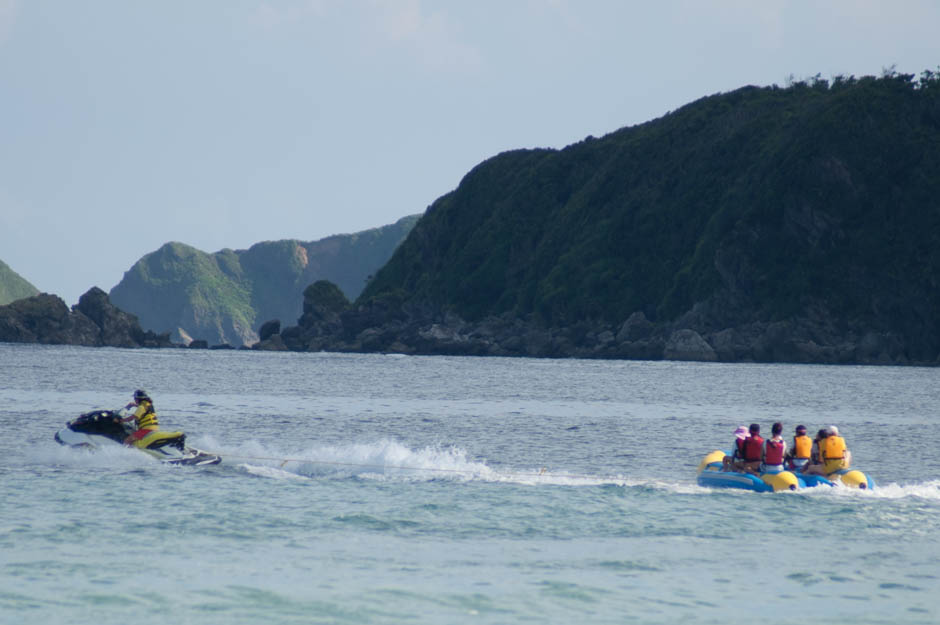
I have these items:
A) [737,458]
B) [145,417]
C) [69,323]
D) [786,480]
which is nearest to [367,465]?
[145,417]

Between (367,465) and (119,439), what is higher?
(119,439)

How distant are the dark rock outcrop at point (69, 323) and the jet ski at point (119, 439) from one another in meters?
153

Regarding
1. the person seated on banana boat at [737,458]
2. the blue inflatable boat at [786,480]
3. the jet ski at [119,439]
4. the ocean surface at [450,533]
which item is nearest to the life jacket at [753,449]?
the person seated on banana boat at [737,458]

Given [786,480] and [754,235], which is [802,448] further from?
[754,235]

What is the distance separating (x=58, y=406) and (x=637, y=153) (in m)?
141

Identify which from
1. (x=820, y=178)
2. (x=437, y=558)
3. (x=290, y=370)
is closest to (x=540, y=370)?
(x=290, y=370)

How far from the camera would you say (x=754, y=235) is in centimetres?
14100

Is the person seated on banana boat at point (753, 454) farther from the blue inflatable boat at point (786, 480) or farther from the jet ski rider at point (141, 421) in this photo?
the jet ski rider at point (141, 421)

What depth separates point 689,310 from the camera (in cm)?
14275

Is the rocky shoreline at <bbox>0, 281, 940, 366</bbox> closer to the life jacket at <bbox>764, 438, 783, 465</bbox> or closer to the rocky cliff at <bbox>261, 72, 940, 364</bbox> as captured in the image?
the rocky cliff at <bbox>261, 72, 940, 364</bbox>

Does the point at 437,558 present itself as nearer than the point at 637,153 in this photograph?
Yes

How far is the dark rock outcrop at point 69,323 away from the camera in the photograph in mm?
176000

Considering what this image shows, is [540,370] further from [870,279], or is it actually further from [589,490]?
[589,490]

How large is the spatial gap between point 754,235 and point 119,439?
121 m
